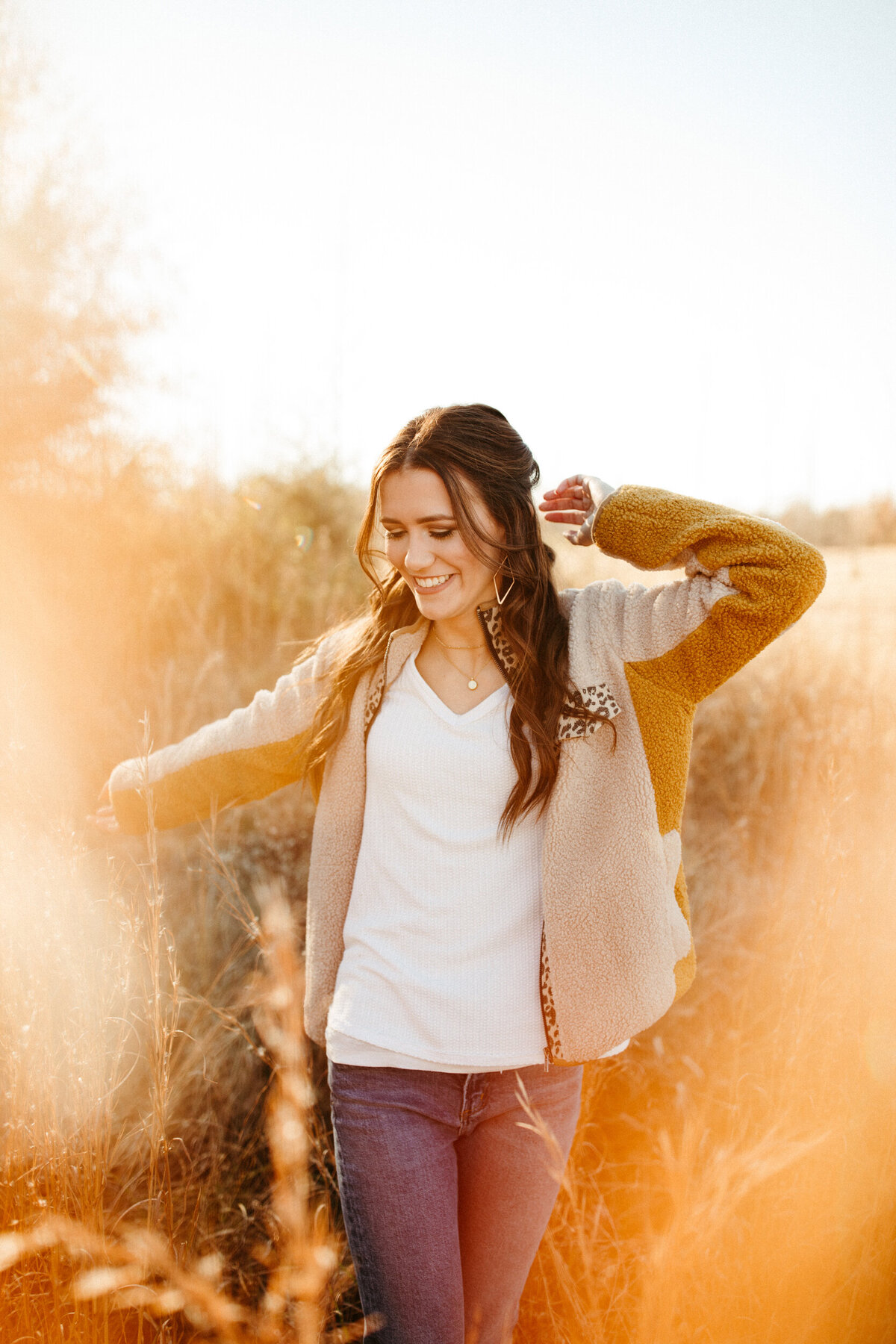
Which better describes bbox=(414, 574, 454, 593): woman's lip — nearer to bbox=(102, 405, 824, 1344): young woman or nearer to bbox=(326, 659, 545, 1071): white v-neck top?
bbox=(102, 405, 824, 1344): young woman

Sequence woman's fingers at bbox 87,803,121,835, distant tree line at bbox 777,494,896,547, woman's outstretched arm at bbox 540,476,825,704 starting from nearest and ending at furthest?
1. woman's outstretched arm at bbox 540,476,825,704
2. woman's fingers at bbox 87,803,121,835
3. distant tree line at bbox 777,494,896,547

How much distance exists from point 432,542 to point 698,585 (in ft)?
1.70

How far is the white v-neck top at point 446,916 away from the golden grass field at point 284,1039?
184 millimetres

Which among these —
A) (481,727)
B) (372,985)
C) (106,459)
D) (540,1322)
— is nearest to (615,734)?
(481,727)

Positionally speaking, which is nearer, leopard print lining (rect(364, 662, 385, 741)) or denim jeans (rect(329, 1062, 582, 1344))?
denim jeans (rect(329, 1062, 582, 1344))

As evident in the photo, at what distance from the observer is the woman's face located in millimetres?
1532

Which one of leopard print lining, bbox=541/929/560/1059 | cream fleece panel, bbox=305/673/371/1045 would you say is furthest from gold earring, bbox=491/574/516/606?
leopard print lining, bbox=541/929/560/1059

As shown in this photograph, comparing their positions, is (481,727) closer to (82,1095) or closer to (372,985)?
(372,985)

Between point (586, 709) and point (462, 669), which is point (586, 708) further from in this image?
point (462, 669)

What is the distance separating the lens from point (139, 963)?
149 cm

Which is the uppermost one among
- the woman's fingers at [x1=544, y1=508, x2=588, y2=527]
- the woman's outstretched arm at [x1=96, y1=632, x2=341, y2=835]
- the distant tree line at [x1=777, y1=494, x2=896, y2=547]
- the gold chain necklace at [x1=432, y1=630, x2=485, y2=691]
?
the distant tree line at [x1=777, y1=494, x2=896, y2=547]

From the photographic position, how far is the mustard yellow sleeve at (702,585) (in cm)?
138

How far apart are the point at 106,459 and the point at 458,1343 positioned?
12.7ft

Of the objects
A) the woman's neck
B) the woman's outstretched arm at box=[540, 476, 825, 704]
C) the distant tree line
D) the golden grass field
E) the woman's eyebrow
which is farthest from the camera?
the distant tree line
